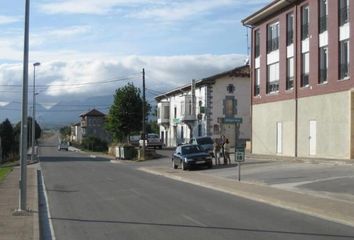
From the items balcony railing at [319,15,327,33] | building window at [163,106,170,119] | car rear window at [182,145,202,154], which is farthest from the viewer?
building window at [163,106,170,119]

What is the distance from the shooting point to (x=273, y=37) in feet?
142

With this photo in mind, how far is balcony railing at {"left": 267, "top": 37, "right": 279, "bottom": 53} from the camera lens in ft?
140

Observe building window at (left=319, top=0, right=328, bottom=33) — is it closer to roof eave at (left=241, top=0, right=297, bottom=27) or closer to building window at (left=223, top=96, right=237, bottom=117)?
roof eave at (left=241, top=0, right=297, bottom=27)

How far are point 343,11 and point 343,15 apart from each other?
213mm

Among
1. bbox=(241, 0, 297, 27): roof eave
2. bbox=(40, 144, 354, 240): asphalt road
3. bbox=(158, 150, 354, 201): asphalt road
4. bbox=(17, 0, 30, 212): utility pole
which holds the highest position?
bbox=(241, 0, 297, 27): roof eave

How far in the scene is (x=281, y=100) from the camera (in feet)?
136

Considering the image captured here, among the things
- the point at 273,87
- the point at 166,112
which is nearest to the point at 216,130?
the point at 166,112

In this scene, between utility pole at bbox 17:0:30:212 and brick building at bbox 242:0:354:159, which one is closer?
utility pole at bbox 17:0:30:212

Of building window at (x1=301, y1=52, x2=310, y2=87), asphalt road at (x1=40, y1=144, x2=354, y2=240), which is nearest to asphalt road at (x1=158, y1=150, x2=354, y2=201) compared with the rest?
asphalt road at (x1=40, y1=144, x2=354, y2=240)

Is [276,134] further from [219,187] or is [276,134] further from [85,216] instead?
[85,216]

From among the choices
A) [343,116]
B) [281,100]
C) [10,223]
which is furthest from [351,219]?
[281,100]

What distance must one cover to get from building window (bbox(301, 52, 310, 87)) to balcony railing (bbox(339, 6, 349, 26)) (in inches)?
177

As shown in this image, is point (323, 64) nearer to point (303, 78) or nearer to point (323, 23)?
point (323, 23)

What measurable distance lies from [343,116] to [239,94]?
120 feet
